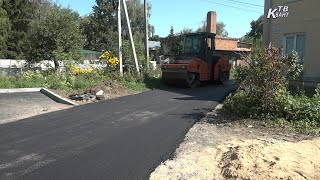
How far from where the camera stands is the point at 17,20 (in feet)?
163

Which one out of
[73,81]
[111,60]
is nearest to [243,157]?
[73,81]

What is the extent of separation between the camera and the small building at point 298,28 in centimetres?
1585

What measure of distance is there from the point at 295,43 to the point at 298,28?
0.68m

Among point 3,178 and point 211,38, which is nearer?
point 3,178

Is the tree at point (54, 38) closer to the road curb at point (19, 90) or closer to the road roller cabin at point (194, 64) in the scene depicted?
the road roller cabin at point (194, 64)

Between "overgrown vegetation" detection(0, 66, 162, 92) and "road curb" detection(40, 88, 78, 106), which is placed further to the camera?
"overgrown vegetation" detection(0, 66, 162, 92)

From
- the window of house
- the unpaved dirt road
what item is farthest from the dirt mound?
the window of house

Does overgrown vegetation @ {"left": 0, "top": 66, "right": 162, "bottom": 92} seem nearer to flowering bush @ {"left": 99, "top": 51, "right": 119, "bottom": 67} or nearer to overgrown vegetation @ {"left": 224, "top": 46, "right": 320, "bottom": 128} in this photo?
flowering bush @ {"left": 99, "top": 51, "right": 119, "bottom": 67}

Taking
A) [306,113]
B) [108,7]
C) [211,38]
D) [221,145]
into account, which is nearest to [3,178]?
[221,145]

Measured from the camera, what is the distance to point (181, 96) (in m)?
16.4

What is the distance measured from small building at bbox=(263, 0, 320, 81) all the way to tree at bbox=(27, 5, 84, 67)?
1316 centimetres

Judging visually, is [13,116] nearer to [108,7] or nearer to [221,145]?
[221,145]

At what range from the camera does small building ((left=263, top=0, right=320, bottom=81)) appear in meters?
15.9

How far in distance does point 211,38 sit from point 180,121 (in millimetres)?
10569
